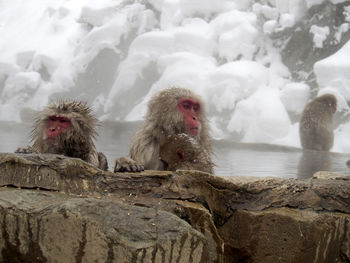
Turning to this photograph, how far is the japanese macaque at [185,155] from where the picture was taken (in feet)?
7.48

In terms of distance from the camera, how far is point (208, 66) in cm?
777

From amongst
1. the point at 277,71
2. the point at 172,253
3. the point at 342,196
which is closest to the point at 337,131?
the point at 277,71

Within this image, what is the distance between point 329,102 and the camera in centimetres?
670

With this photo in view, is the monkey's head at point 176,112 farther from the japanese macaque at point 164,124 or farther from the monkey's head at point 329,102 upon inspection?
the monkey's head at point 329,102

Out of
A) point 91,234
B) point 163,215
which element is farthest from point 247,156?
point 91,234

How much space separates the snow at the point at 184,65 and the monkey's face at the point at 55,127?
4199mm

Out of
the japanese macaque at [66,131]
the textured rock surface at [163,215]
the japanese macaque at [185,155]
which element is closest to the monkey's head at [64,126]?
the japanese macaque at [66,131]

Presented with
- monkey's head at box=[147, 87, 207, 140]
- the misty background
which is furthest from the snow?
monkey's head at box=[147, 87, 207, 140]

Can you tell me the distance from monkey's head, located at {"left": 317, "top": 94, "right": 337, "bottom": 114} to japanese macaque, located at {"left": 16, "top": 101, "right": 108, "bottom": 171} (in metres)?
Result: 5.06

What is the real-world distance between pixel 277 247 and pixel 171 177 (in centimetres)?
48

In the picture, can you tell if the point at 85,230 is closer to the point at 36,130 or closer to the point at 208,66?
the point at 36,130

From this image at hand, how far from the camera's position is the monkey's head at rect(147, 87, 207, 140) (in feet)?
8.93

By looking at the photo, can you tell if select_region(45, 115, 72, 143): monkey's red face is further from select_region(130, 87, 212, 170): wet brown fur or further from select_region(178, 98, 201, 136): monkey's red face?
select_region(178, 98, 201, 136): monkey's red face

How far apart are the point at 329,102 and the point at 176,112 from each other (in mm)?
4632
